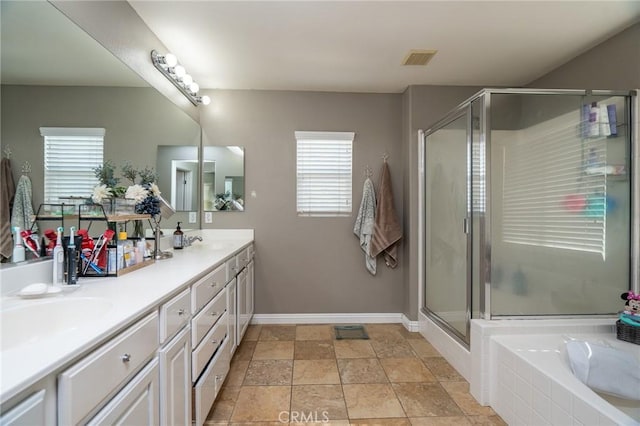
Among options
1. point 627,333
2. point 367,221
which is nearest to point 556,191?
point 627,333

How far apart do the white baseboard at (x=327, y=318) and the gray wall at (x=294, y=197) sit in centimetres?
6

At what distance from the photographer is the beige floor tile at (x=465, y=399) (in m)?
1.74

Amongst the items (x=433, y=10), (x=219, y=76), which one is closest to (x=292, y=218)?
(x=219, y=76)

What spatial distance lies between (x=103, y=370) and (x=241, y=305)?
1644 millimetres

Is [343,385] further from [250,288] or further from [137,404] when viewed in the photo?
[137,404]

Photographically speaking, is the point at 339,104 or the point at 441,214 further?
the point at 339,104

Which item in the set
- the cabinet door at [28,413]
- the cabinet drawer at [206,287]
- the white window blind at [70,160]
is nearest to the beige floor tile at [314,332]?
the cabinet drawer at [206,287]

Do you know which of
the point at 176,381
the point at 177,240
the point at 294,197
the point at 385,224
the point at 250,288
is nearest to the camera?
the point at 176,381

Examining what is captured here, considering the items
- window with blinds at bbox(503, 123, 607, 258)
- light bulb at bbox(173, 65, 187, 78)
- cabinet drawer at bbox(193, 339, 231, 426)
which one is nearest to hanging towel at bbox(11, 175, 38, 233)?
cabinet drawer at bbox(193, 339, 231, 426)

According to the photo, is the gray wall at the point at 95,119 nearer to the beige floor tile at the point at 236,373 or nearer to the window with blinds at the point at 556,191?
the beige floor tile at the point at 236,373

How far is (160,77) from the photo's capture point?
7.25ft

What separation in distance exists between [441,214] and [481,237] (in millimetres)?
621

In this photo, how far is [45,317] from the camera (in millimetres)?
985

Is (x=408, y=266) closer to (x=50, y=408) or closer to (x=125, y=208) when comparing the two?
(x=125, y=208)
